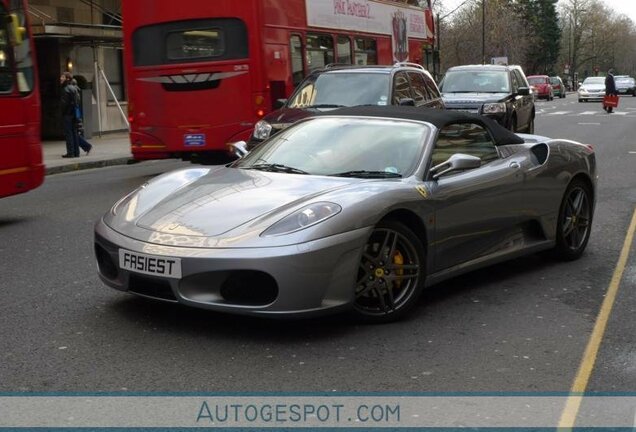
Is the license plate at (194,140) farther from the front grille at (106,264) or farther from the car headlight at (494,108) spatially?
the front grille at (106,264)

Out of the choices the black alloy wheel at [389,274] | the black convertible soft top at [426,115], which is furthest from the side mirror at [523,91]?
the black alloy wheel at [389,274]

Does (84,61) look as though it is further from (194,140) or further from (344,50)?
(194,140)

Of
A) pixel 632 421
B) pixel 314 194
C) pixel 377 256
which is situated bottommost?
pixel 632 421

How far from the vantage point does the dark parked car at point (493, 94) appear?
17.5m

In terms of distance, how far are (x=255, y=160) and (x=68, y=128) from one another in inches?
524

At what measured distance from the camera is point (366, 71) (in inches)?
488

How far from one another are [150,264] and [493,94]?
47.6ft

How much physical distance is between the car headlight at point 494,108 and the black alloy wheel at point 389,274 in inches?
482

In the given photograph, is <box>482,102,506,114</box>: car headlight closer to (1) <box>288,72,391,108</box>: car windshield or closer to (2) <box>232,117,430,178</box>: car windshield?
(1) <box>288,72,391,108</box>: car windshield

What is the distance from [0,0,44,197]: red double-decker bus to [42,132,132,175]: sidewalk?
681 cm

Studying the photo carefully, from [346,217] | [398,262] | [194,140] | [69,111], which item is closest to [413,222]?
[398,262]


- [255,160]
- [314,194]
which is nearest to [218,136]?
[255,160]

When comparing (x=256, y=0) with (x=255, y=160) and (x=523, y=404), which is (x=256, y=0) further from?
(x=523, y=404)

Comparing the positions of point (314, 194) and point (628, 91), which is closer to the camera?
point (314, 194)
